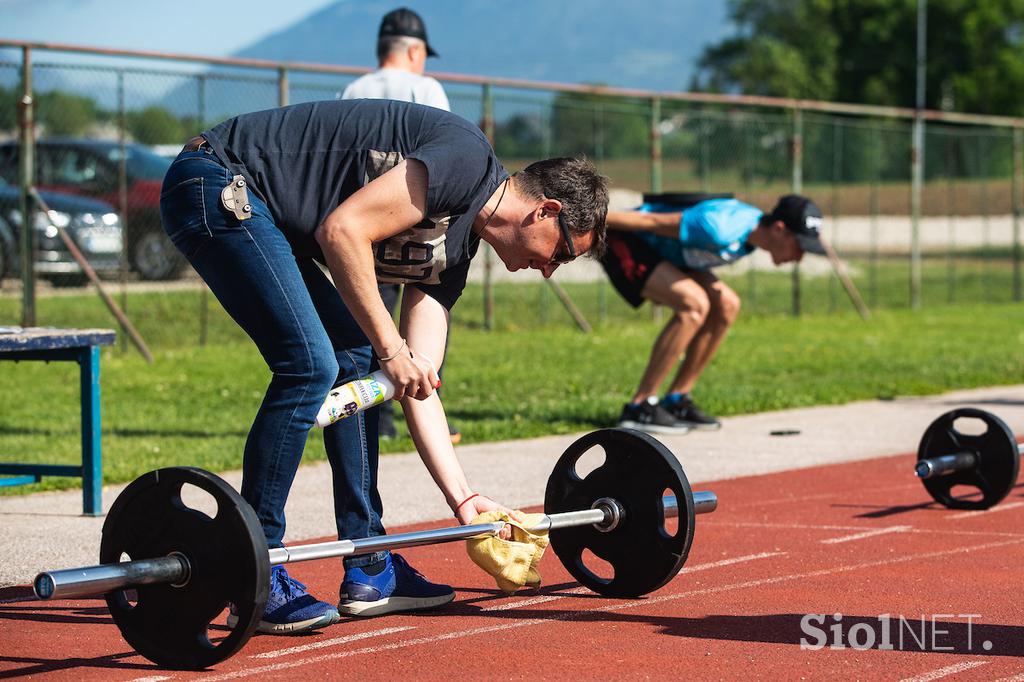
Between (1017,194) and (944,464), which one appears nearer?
(944,464)

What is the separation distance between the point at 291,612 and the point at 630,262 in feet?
17.4

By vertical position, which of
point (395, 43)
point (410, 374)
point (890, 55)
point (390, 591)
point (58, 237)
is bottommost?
point (390, 591)

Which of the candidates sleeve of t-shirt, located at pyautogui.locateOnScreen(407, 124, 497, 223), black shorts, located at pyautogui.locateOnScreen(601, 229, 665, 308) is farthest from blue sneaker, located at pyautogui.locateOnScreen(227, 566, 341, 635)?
black shorts, located at pyautogui.locateOnScreen(601, 229, 665, 308)

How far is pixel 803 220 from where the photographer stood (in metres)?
9.14

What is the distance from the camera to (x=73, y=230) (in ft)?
45.5

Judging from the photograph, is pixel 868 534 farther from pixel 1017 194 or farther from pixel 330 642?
pixel 1017 194

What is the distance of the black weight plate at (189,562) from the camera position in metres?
4.05

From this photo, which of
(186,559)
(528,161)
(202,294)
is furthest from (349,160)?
(528,161)

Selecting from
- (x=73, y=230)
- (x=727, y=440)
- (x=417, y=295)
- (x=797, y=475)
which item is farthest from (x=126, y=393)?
(x=417, y=295)

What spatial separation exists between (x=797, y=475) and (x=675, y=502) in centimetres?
321

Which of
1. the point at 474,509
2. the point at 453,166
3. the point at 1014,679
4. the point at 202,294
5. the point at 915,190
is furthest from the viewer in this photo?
the point at 915,190

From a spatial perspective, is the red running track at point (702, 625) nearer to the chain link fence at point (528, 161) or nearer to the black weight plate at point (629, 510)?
the black weight plate at point (629, 510)

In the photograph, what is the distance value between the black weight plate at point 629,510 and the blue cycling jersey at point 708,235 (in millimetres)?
3971

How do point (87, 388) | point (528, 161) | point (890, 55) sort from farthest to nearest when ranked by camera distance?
point (890, 55) < point (528, 161) < point (87, 388)
